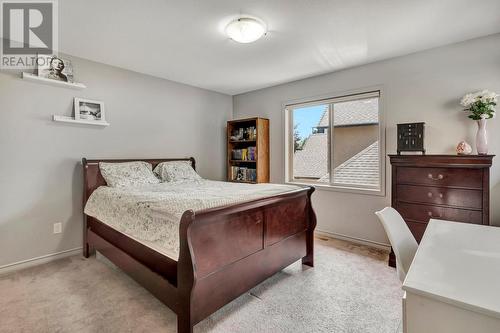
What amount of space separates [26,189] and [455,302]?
3.54 metres

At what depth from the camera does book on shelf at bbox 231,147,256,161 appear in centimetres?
423

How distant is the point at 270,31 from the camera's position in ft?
7.68

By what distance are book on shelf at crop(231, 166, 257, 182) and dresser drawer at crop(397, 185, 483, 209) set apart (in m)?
2.27

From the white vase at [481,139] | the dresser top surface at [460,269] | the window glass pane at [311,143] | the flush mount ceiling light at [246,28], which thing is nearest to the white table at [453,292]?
the dresser top surface at [460,269]

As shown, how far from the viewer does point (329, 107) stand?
12.0 ft

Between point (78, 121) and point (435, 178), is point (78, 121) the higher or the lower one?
the higher one

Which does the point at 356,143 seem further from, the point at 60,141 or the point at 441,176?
the point at 60,141

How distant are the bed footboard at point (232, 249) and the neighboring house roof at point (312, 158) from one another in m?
1.42

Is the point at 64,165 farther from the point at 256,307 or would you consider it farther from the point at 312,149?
the point at 312,149

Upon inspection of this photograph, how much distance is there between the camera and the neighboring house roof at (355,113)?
10.8 ft

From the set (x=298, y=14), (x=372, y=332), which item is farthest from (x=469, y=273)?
(x=298, y=14)

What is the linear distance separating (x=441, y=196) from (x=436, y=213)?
168 millimetres

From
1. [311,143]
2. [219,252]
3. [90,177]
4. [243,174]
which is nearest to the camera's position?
[219,252]

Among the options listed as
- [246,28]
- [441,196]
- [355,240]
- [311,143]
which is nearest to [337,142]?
[311,143]
